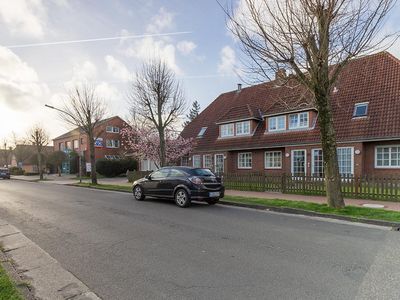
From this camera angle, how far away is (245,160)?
85.5ft

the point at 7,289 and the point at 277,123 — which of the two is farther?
the point at 277,123

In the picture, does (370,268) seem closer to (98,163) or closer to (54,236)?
(54,236)

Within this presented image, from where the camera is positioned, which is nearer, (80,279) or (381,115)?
(80,279)

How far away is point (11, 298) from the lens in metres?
3.89

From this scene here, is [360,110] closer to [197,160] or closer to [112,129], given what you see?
[197,160]

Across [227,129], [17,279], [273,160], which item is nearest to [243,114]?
[227,129]

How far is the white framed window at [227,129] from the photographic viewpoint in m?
26.8

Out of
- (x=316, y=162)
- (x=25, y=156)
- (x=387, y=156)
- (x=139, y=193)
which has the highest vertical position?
(x=25, y=156)

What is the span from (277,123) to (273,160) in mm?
2747

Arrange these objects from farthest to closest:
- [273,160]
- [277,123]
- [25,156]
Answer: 1. [25,156]
2. [273,160]
3. [277,123]

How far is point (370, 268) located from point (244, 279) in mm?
2186

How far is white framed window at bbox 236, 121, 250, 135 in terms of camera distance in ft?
84.3

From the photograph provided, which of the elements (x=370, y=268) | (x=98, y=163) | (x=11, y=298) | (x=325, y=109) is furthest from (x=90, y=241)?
(x=98, y=163)

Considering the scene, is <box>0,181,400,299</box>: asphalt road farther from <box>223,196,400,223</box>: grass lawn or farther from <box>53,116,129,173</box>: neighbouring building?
<box>53,116,129,173</box>: neighbouring building
